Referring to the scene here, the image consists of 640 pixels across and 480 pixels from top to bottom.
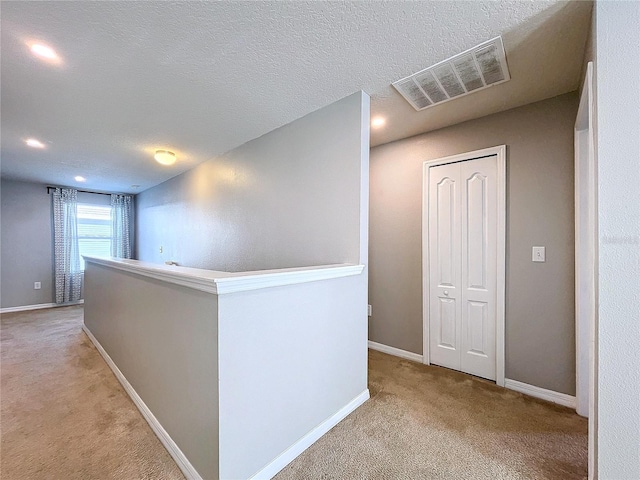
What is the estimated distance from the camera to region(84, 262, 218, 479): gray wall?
1.18 m

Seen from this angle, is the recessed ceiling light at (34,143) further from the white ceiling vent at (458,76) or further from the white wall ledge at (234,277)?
the white ceiling vent at (458,76)

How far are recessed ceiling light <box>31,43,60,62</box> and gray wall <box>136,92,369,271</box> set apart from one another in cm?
161

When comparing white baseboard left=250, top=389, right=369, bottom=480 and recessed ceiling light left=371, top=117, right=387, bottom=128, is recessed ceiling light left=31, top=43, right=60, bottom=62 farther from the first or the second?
white baseboard left=250, top=389, right=369, bottom=480

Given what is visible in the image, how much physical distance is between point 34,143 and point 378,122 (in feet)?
12.4

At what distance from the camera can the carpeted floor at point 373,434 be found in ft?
4.54

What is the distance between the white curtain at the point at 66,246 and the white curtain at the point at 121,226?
596 mm

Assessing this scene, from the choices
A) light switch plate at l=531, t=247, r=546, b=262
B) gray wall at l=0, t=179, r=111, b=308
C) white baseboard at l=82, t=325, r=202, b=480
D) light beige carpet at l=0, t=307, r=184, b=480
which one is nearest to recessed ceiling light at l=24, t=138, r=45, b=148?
light beige carpet at l=0, t=307, r=184, b=480

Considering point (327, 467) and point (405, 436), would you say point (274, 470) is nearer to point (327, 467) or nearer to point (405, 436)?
point (327, 467)

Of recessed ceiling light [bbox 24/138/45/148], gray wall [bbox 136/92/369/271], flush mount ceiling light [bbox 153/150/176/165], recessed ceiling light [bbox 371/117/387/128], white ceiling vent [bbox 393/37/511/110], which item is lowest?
gray wall [bbox 136/92/369/271]

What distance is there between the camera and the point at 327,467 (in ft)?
4.57

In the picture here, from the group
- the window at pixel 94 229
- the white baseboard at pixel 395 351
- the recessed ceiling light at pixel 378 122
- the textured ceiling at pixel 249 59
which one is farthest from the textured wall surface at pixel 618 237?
the window at pixel 94 229

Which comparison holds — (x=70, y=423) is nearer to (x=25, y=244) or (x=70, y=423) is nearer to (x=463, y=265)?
(x=463, y=265)

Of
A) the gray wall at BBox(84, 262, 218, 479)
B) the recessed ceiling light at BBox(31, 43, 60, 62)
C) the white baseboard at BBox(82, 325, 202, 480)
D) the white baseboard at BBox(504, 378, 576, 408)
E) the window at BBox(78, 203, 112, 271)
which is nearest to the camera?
the gray wall at BBox(84, 262, 218, 479)

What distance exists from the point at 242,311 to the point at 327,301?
2.02ft
